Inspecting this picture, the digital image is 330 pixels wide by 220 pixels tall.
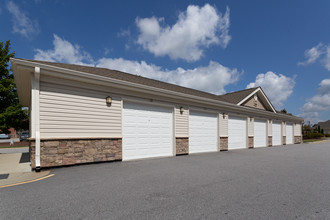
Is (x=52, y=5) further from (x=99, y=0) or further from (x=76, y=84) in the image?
(x=76, y=84)

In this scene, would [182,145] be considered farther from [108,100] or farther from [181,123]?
[108,100]

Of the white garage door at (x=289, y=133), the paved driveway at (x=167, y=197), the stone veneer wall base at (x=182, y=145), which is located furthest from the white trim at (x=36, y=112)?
the white garage door at (x=289, y=133)

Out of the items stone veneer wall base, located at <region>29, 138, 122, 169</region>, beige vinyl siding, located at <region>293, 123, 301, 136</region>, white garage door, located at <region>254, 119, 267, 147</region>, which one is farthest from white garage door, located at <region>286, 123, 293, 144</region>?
stone veneer wall base, located at <region>29, 138, 122, 169</region>

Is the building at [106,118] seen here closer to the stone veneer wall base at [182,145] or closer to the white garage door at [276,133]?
the stone veneer wall base at [182,145]

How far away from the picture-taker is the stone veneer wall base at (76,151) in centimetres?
541

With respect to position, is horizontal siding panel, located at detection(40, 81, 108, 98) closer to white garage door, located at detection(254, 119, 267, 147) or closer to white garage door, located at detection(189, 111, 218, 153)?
white garage door, located at detection(189, 111, 218, 153)

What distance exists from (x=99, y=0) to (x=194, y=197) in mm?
10342

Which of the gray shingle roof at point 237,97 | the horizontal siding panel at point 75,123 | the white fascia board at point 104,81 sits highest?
the gray shingle roof at point 237,97

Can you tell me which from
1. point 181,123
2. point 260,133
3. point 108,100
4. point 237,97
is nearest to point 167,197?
point 108,100

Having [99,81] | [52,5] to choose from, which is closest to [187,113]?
[99,81]

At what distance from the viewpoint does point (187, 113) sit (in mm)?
9297

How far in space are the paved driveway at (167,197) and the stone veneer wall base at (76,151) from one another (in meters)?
0.89

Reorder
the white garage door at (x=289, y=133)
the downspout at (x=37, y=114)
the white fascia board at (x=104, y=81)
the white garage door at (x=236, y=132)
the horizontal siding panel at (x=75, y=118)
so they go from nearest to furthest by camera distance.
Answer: the downspout at (x=37, y=114) < the white fascia board at (x=104, y=81) < the horizontal siding panel at (x=75, y=118) < the white garage door at (x=236, y=132) < the white garage door at (x=289, y=133)

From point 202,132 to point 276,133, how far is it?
1129cm
